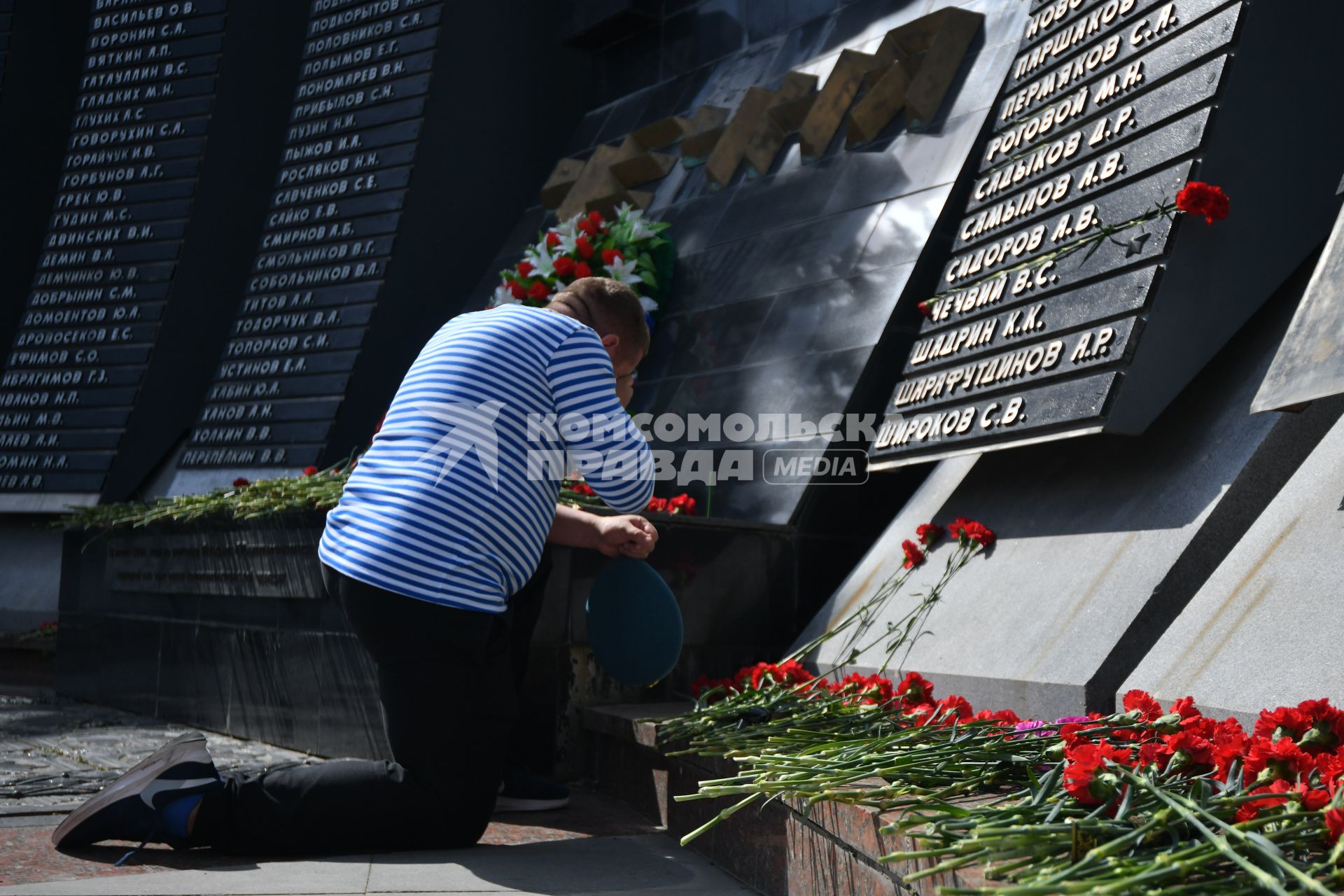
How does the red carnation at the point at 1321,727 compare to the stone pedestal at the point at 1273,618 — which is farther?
the stone pedestal at the point at 1273,618

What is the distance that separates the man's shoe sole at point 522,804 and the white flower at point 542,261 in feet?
10.6

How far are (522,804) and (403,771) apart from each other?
0.72 m

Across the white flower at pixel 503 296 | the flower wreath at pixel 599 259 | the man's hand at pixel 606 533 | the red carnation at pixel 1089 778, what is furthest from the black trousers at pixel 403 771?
the white flower at pixel 503 296

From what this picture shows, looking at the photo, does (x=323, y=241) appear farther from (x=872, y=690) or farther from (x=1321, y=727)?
(x=1321, y=727)

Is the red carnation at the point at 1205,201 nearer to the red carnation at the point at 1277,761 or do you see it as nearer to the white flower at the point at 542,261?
the red carnation at the point at 1277,761

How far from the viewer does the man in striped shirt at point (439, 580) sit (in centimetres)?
285

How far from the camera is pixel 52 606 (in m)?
8.22

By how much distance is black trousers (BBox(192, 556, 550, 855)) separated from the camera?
2.85 meters

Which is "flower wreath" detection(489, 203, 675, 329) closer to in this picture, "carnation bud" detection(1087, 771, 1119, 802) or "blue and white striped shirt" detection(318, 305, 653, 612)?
"blue and white striped shirt" detection(318, 305, 653, 612)

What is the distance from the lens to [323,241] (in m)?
7.65

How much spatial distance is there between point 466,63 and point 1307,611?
6.35m

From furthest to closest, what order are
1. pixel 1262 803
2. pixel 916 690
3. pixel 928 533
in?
pixel 928 533
pixel 916 690
pixel 1262 803

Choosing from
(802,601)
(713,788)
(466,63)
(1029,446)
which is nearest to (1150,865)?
(713,788)

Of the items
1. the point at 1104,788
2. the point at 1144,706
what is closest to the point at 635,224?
the point at 1144,706
